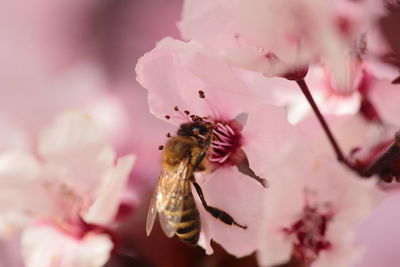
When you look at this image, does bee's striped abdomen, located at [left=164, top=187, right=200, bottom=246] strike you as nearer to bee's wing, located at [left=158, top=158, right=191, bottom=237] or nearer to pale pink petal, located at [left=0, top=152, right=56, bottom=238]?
bee's wing, located at [left=158, top=158, right=191, bottom=237]

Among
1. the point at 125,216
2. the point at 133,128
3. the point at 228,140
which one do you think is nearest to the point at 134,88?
the point at 133,128

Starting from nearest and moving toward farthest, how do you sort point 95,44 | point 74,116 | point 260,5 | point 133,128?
point 260,5, point 74,116, point 133,128, point 95,44

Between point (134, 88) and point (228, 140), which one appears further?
point (134, 88)

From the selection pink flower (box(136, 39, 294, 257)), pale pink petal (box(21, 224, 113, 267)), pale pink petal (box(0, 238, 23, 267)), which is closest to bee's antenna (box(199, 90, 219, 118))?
pink flower (box(136, 39, 294, 257))

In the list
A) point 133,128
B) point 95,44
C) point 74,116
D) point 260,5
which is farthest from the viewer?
point 95,44

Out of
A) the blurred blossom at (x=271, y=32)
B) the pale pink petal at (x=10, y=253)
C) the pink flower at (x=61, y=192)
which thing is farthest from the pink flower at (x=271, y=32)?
the pale pink petal at (x=10, y=253)

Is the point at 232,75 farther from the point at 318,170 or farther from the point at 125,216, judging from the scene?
the point at 125,216

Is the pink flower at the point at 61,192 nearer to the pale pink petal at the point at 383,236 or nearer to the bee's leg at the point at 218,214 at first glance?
the bee's leg at the point at 218,214

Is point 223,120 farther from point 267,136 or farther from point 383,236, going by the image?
point 383,236
